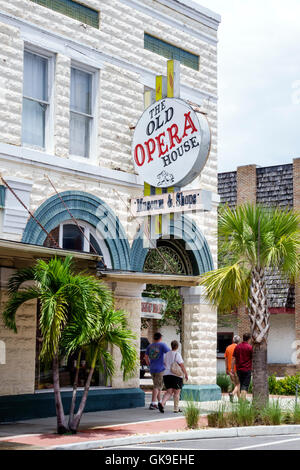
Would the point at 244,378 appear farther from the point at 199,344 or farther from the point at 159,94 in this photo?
the point at 159,94

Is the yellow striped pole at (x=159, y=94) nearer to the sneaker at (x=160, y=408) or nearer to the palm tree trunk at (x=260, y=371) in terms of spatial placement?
the palm tree trunk at (x=260, y=371)

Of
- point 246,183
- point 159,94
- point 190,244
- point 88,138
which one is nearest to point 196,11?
point 159,94

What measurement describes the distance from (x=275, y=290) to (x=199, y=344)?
560 inches

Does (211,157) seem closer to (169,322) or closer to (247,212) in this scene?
(247,212)

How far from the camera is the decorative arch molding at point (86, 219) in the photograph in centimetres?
1667

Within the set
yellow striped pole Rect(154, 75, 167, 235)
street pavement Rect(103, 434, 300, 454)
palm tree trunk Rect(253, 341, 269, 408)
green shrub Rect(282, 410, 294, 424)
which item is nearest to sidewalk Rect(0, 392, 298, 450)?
street pavement Rect(103, 434, 300, 454)

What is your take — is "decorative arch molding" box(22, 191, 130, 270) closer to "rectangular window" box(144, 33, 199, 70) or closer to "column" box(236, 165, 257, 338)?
"rectangular window" box(144, 33, 199, 70)

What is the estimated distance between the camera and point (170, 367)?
1834 cm

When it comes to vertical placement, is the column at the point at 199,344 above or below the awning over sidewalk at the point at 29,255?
below

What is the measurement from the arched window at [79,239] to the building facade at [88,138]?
0.09 ft

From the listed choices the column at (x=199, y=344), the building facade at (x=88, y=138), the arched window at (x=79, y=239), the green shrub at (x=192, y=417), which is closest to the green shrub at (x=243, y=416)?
the green shrub at (x=192, y=417)
